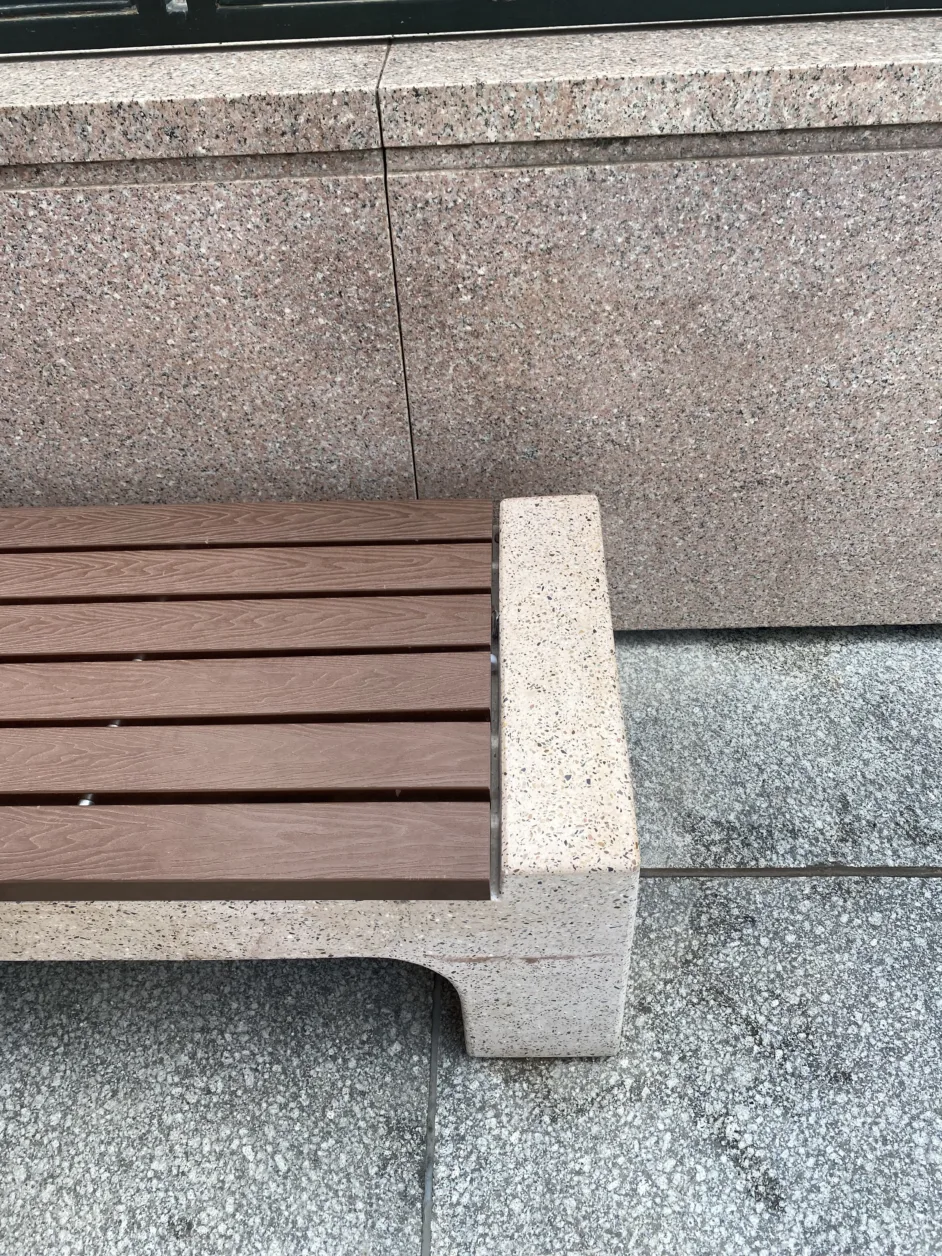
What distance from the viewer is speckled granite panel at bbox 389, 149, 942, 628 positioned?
1.89 meters

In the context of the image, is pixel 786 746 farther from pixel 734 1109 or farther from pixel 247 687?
pixel 247 687

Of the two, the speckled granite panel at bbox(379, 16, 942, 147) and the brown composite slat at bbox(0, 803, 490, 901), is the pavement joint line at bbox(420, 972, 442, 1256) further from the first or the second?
the speckled granite panel at bbox(379, 16, 942, 147)

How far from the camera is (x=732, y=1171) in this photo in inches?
60.4

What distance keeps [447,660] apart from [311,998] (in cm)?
75

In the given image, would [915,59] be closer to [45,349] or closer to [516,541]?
[516,541]

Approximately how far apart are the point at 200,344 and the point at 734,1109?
6.21 feet

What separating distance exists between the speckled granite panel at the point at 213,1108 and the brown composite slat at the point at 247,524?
0.90 metres

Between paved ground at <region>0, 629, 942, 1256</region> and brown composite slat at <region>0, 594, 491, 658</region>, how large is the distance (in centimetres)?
69

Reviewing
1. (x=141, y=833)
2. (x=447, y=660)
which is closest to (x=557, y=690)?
(x=447, y=660)

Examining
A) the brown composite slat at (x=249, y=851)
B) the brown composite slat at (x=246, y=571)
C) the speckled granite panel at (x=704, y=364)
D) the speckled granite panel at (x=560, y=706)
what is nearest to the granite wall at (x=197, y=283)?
the speckled granite panel at (x=704, y=364)

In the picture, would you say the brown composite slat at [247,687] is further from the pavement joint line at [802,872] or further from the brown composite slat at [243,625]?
the pavement joint line at [802,872]

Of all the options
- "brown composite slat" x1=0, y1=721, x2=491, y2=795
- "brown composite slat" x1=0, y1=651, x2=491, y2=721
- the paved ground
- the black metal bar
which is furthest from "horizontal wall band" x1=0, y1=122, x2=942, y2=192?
the paved ground

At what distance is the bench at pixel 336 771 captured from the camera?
136 cm

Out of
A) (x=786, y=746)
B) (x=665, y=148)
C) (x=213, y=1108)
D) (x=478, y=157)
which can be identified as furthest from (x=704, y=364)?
(x=213, y=1108)
